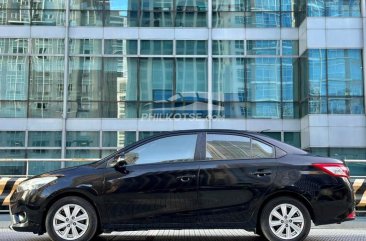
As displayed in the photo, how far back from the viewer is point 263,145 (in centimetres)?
782

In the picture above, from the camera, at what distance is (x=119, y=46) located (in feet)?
79.6

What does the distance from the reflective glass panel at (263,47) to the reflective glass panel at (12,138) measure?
10.5 m

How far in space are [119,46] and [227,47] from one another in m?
4.74

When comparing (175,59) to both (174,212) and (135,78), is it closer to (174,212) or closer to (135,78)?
(135,78)

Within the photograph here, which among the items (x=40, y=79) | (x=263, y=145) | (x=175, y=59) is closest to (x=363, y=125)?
(x=175, y=59)

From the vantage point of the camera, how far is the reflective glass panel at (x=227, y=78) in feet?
78.8

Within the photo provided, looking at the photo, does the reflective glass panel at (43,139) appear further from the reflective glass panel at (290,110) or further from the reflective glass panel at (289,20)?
the reflective glass panel at (289,20)

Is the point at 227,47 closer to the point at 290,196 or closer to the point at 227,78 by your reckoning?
the point at 227,78

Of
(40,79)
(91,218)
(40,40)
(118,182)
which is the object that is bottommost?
(91,218)

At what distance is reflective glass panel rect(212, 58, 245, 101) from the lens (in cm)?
2403

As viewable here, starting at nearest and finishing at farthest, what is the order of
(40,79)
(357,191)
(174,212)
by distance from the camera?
(174,212), (357,191), (40,79)

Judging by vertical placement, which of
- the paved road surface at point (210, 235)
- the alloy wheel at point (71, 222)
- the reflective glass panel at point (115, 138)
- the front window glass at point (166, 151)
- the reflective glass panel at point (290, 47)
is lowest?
the paved road surface at point (210, 235)

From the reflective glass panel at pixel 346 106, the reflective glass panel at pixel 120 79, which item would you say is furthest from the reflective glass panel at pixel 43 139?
the reflective glass panel at pixel 346 106

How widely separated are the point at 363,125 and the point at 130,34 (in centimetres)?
1048
